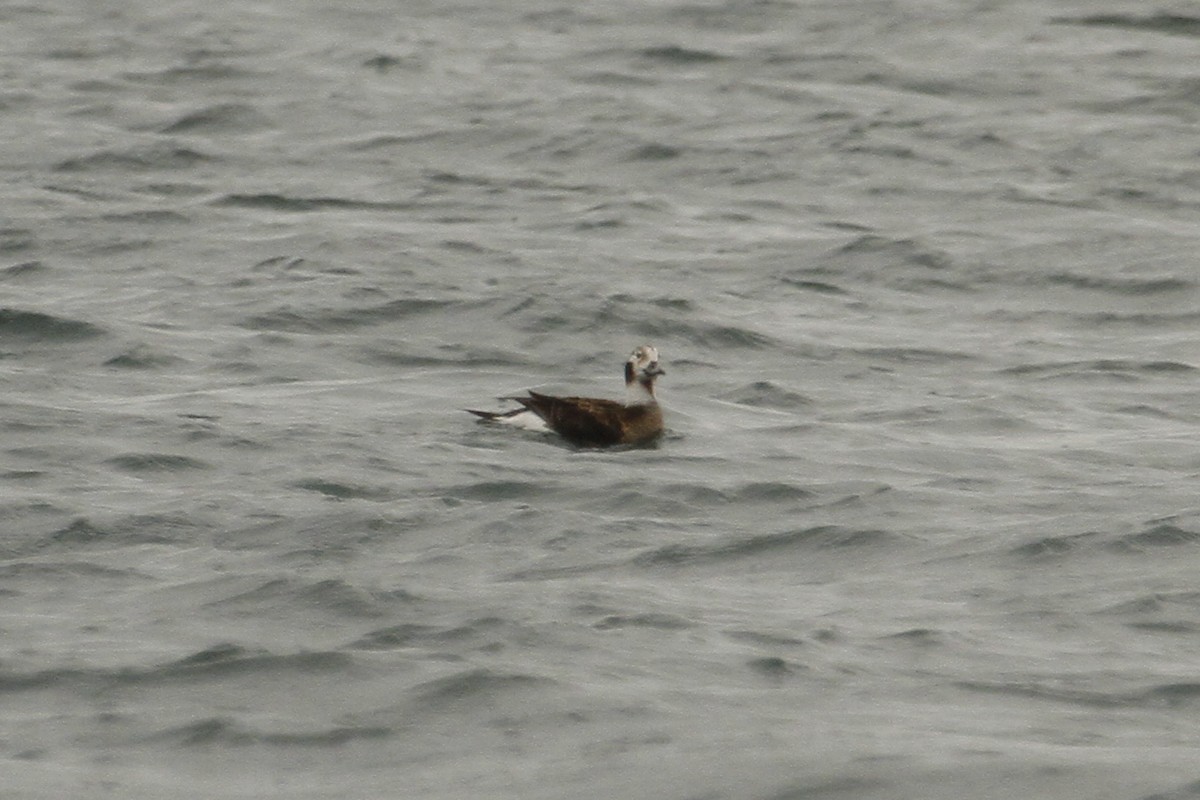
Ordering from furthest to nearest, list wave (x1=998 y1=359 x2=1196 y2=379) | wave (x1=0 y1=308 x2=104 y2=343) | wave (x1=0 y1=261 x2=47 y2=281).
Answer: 1. wave (x1=0 y1=261 x2=47 y2=281)
2. wave (x1=998 y1=359 x2=1196 y2=379)
3. wave (x1=0 y1=308 x2=104 y2=343)

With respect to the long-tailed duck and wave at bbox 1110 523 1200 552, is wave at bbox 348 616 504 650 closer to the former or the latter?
wave at bbox 1110 523 1200 552

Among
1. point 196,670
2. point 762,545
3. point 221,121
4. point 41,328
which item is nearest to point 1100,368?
point 762,545

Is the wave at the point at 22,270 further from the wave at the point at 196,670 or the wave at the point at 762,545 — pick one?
the wave at the point at 196,670

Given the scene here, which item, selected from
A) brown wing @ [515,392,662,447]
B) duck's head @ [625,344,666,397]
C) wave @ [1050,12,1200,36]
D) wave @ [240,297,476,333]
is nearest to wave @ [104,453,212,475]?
brown wing @ [515,392,662,447]

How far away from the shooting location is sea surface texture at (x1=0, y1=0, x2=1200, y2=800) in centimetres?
862

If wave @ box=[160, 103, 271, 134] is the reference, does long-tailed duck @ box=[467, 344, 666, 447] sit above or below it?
above

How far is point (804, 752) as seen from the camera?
8.23 meters

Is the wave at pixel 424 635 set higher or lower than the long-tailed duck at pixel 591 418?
higher

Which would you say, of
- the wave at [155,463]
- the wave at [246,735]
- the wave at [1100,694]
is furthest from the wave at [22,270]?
the wave at [1100,694]

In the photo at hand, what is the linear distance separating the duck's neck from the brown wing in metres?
0.24

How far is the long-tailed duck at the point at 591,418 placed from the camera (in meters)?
13.6

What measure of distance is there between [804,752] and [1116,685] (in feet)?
5.17

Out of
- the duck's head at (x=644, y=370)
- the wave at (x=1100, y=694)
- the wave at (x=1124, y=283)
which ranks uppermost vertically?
the wave at (x=1100, y=694)

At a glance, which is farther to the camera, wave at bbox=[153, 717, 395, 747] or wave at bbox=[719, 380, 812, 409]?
wave at bbox=[719, 380, 812, 409]
